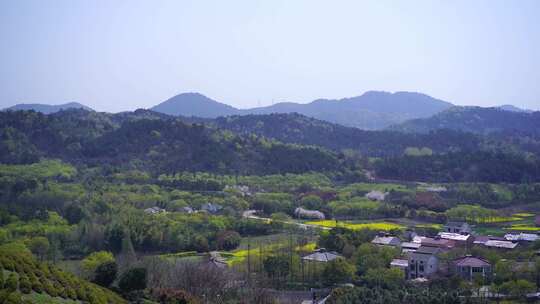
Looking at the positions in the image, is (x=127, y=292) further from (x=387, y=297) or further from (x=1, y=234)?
(x=1, y=234)

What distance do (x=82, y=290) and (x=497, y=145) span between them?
87922mm

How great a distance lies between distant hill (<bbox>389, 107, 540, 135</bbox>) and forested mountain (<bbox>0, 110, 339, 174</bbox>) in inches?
2858

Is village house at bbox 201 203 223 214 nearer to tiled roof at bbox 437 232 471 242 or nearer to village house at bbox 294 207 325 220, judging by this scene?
village house at bbox 294 207 325 220

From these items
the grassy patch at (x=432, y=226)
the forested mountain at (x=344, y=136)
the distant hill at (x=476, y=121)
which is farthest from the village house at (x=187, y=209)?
the distant hill at (x=476, y=121)

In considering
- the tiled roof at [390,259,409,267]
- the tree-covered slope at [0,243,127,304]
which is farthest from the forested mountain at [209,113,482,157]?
the tree-covered slope at [0,243,127,304]

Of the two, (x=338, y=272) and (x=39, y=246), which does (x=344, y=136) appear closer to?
(x=39, y=246)

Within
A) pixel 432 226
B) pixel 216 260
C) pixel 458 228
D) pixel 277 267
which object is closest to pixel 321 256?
pixel 277 267

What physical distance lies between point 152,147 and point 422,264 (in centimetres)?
5226

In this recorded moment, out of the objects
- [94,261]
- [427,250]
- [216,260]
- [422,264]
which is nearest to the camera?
[94,261]

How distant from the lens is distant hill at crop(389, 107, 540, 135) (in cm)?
14362

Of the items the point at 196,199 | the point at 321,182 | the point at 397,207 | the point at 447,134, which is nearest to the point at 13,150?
the point at 196,199

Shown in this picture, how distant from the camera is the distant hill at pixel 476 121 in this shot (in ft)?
471

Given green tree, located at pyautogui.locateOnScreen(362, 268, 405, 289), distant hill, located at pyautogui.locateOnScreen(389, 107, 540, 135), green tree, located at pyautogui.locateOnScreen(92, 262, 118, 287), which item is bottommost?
green tree, located at pyautogui.locateOnScreen(362, 268, 405, 289)

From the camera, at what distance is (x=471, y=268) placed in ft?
95.0
